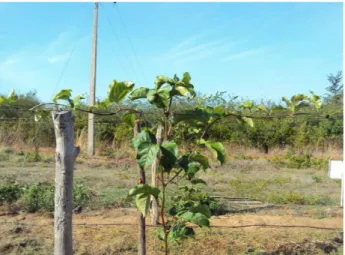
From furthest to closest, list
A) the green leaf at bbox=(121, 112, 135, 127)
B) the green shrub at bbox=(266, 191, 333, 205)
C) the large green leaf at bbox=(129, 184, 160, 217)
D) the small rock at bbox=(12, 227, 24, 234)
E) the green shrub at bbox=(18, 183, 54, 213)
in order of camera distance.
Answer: the green shrub at bbox=(266, 191, 333, 205), the green shrub at bbox=(18, 183, 54, 213), the small rock at bbox=(12, 227, 24, 234), the green leaf at bbox=(121, 112, 135, 127), the large green leaf at bbox=(129, 184, 160, 217)

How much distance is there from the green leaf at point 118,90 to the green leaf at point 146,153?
0.31 meters

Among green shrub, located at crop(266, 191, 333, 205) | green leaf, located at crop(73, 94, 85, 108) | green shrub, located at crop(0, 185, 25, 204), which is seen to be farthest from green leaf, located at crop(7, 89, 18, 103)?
green shrub, located at crop(266, 191, 333, 205)

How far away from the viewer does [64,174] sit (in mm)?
2322

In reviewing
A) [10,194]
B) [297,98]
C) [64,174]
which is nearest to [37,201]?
[10,194]

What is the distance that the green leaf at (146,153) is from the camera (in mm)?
1908

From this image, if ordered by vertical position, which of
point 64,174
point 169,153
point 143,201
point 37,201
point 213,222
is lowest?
point 213,222

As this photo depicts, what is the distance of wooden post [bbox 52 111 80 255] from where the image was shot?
2.28 meters

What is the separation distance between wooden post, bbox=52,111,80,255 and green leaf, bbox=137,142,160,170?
23.6 inches

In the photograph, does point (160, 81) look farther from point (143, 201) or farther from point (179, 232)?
point (179, 232)

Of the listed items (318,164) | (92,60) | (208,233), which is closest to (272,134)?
(318,164)

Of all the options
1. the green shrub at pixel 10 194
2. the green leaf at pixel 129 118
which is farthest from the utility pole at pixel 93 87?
the green leaf at pixel 129 118

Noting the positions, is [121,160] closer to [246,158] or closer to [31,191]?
[246,158]

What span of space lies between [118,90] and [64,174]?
700 millimetres

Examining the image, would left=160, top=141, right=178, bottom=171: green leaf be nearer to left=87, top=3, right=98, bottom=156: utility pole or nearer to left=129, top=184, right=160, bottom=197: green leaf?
left=129, top=184, right=160, bottom=197: green leaf
